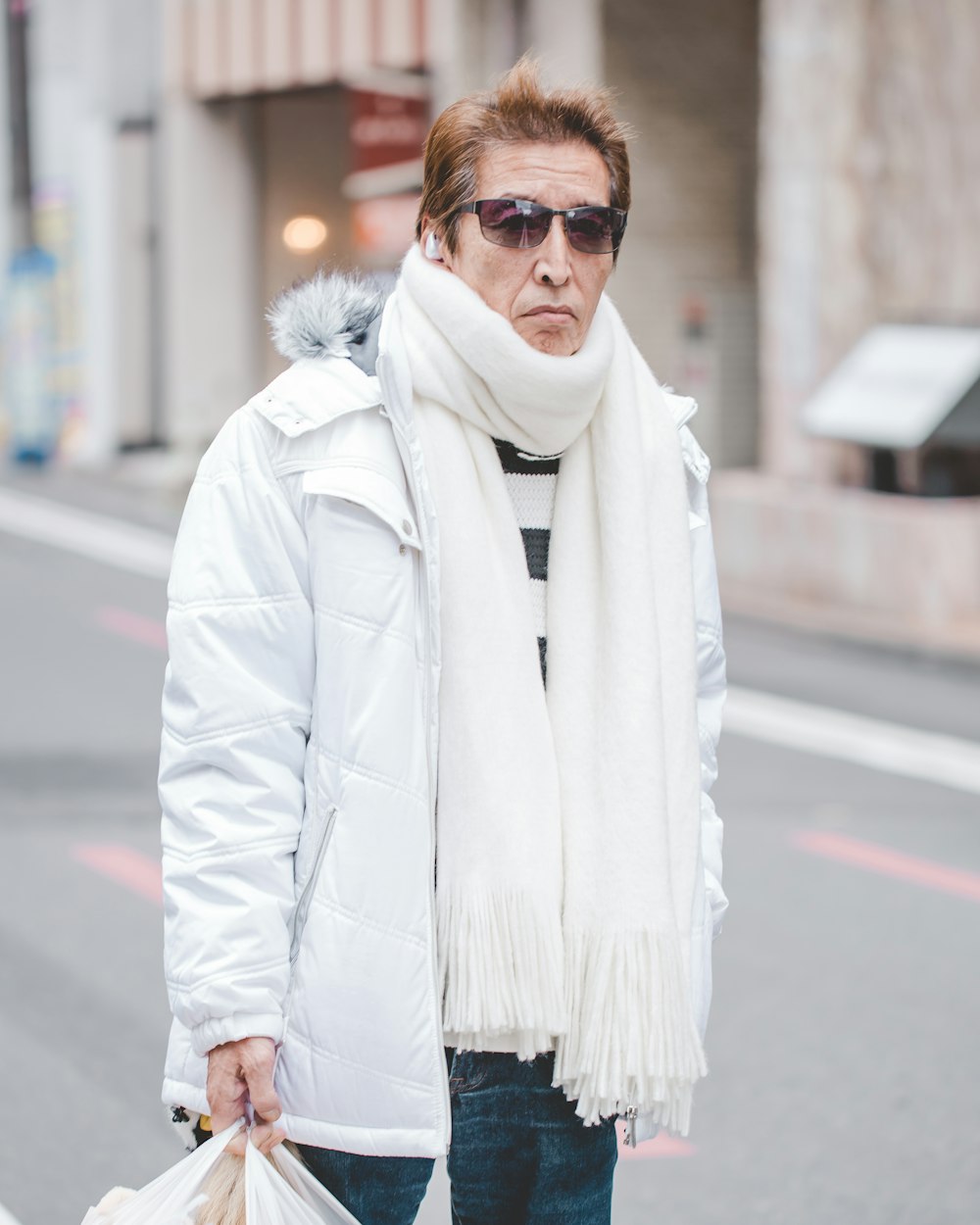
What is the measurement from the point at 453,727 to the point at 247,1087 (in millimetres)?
489

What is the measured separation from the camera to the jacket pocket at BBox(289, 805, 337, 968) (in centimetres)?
246

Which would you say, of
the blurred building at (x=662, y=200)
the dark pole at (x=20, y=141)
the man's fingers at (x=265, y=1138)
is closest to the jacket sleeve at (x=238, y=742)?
the man's fingers at (x=265, y=1138)

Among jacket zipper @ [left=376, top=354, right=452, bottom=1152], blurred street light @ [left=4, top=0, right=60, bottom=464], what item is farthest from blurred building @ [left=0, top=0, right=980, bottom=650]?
jacket zipper @ [left=376, top=354, right=452, bottom=1152]

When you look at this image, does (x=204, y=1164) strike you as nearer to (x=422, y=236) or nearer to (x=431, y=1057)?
(x=431, y=1057)

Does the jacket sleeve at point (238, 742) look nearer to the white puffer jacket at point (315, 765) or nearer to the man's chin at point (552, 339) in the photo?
the white puffer jacket at point (315, 765)

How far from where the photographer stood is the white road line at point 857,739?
904 cm

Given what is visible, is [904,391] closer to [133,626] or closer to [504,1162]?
[133,626]

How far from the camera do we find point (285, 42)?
20.5m

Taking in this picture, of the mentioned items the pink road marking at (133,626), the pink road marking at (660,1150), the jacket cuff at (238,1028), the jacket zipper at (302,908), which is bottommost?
the pink road marking at (133,626)

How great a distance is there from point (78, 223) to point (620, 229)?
21201 millimetres

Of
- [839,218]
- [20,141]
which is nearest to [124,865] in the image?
[839,218]

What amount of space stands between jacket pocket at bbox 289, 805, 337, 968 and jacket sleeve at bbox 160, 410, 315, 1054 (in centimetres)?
2

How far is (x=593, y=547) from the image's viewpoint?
268cm

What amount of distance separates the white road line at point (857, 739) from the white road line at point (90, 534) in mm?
5371
